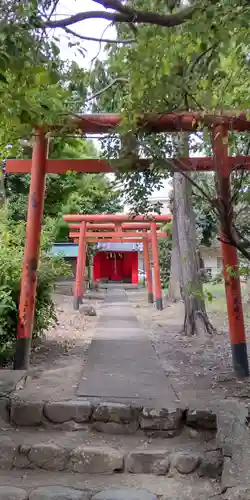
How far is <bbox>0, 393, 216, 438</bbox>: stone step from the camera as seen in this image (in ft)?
14.4

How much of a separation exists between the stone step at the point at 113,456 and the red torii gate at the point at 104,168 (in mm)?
1733

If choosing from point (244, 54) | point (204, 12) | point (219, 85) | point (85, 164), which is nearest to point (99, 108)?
point (85, 164)

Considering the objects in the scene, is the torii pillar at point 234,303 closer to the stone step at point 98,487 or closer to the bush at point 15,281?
the stone step at point 98,487

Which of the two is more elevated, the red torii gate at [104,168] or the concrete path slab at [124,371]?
the red torii gate at [104,168]

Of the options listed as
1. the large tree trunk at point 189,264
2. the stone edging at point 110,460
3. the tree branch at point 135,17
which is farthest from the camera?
the large tree trunk at point 189,264

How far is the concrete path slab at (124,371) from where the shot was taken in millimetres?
4984

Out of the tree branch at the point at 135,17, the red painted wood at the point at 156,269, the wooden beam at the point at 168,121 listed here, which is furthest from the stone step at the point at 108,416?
the red painted wood at the point at 156,269

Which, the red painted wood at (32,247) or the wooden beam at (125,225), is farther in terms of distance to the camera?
the wooden beam at (125,225)

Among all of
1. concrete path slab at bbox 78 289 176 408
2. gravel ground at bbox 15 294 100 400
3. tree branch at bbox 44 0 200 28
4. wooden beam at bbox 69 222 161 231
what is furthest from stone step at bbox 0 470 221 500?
wooden beam at bbox 69 222 161 231

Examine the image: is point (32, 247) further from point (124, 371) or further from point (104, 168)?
point (124, 371)

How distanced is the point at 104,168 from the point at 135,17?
3262mm

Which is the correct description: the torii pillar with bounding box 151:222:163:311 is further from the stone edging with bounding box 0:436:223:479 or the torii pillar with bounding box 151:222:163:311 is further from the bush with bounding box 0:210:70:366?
the stone edging with bounding box 0:436:223:479

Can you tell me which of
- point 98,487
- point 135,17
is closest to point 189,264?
point 98,487

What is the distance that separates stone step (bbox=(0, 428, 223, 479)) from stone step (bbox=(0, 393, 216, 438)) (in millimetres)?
145
